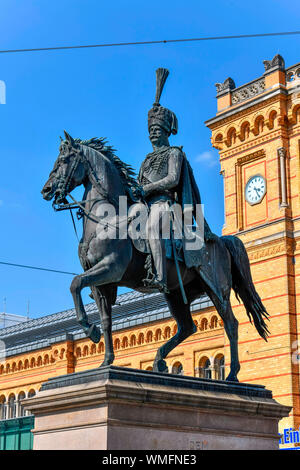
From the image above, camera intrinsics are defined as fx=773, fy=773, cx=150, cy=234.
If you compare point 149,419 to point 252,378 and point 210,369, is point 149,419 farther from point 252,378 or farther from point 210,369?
point 210,369

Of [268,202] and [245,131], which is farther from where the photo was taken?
[245,131]

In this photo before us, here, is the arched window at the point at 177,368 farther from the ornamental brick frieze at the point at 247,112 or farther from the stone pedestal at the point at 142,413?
the stone pedestal at the point at 142,413

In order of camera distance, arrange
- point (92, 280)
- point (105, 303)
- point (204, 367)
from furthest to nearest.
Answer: point (204, 367)
point (105, 303)
point (92, 280)

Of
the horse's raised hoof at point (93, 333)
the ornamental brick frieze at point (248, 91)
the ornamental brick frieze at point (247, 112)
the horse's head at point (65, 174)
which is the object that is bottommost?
the horse's raised hoof at point (93, 333)

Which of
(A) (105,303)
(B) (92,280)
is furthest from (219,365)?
(B) (92,280)

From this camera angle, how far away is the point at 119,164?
1001 cm

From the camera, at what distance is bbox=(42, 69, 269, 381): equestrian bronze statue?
9.27 m

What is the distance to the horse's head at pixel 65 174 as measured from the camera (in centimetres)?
963

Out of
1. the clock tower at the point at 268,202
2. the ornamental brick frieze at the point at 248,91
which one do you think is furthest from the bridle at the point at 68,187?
the ornamental brick frieze at the point at 248,91

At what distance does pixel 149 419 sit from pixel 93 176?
10.1ft

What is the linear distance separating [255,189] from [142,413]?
19.0 meters

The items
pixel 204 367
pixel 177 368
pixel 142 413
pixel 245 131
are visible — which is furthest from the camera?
pixel 177 368

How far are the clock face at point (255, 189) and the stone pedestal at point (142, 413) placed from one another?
17.3 meters

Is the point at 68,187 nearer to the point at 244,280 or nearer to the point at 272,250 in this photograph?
the point at 244,280
